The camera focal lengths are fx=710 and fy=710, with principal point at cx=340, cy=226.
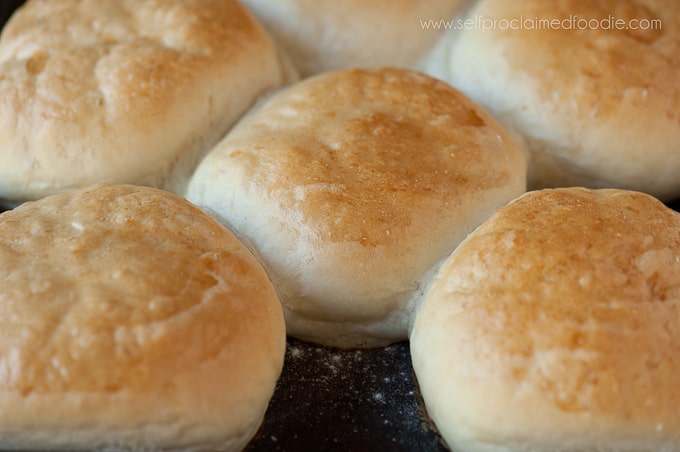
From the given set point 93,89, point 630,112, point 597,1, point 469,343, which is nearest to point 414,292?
point 469,343

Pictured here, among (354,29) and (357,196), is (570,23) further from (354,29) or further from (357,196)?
(357,196)

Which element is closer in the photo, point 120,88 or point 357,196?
point 357,196

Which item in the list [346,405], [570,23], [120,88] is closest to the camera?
[346,405]

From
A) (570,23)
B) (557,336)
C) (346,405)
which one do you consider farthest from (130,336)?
(570,23)

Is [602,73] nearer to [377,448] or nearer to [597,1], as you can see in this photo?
[597,1]

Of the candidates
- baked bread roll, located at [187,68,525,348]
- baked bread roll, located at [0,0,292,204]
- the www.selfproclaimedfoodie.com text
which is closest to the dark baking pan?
baked bread roll, located at [187,68,525,348]

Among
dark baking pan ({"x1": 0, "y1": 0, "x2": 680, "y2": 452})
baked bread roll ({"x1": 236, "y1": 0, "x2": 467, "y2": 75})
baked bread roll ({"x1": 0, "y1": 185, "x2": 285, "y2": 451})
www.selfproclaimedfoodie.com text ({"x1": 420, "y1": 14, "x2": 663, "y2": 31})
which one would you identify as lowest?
dark baking pan ({"x1": 0, "y1": 0, "x2": 680, "y2": 452})

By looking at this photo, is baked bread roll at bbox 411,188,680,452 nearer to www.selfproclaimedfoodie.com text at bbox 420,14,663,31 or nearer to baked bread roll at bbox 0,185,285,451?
baked bread roll at bbox 0,185,285,451
